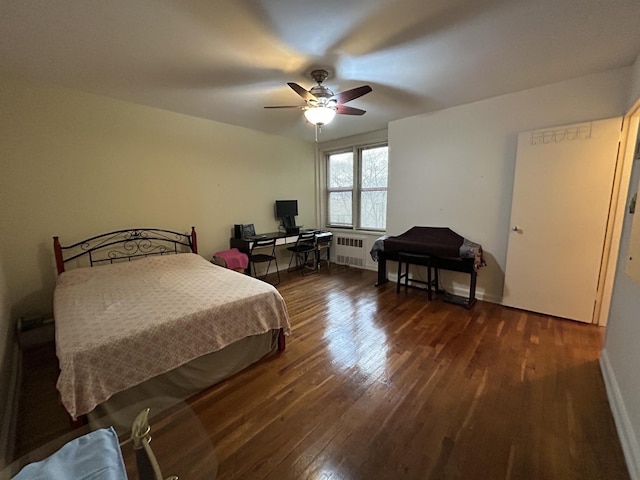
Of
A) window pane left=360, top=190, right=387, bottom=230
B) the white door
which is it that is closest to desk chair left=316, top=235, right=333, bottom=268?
window pane left=360, top=190, right=387, bottom=230

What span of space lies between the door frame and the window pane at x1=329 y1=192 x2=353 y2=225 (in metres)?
3.38

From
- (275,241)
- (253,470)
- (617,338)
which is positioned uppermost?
(275,241)

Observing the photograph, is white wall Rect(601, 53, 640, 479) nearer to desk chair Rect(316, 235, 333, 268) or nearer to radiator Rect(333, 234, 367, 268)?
radiator Rect(333, 234, 367, 268)

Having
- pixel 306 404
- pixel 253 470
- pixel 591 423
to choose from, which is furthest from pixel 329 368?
pixel 591 423

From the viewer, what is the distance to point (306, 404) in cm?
171

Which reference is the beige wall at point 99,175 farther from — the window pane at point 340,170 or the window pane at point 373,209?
the window pane at point 373,209

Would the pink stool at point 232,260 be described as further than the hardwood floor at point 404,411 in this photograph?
Yes

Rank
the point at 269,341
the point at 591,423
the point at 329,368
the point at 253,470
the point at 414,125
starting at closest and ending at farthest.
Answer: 1. the point at 253,470
2. the point at 591,423
3. the point at 329,368
4. the point at 269,341
5. the point at 414,125

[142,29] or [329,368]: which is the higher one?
[142,29]

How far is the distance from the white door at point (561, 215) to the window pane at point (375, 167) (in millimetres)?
1980

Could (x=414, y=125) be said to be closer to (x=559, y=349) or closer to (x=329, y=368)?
(x=559, y=349)

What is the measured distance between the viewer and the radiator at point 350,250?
4.89 m

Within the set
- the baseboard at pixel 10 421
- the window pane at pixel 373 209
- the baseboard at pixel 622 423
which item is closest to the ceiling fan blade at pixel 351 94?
the window pane at pixel 373 209

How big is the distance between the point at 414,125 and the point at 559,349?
305 centimetres
